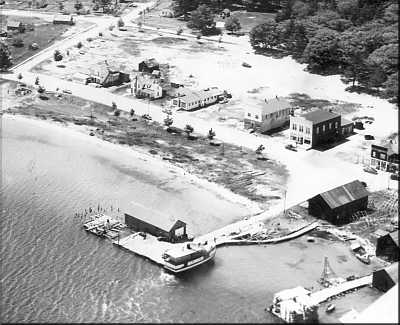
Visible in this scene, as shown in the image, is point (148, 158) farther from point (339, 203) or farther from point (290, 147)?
point (339, 203)

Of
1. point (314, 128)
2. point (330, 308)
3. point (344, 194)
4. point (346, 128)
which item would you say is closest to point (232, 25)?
point (346, 128)

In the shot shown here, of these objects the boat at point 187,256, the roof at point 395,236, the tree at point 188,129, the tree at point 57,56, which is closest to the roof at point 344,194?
the roof at point 395,236

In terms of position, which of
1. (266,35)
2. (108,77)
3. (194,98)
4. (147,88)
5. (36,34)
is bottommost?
(194,98)

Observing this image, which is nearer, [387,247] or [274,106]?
[387,247]

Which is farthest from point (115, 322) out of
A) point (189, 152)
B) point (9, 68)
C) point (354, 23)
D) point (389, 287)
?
point (354, 23)

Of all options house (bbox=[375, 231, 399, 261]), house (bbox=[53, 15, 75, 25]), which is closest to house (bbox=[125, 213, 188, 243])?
house (bbox=[375, 231, 399, 261])
